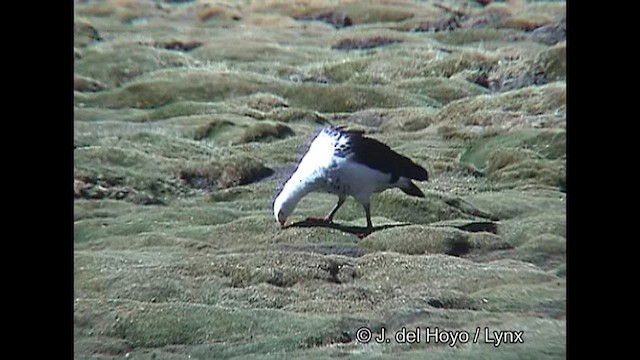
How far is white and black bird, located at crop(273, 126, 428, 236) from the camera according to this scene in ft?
16.5

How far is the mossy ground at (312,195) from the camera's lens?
4.80 meters

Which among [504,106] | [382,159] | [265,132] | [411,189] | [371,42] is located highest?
[371,42]

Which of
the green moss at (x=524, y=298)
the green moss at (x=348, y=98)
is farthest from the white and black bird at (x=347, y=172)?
the green moss at (x=524, y=298)

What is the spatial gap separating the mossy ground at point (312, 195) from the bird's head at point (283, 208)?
47mm

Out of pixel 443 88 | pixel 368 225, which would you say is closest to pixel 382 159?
pixel 368 225

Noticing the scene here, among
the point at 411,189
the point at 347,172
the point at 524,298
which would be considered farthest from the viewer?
the point at 411,189

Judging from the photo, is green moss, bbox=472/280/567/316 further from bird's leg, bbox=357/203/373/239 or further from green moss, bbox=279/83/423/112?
green moss, bbox=279/83/423/112

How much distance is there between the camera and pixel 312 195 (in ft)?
16.7

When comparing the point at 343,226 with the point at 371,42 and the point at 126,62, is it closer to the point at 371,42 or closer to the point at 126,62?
the point at 371,42

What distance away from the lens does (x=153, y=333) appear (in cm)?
473

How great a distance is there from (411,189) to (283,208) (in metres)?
0.63
